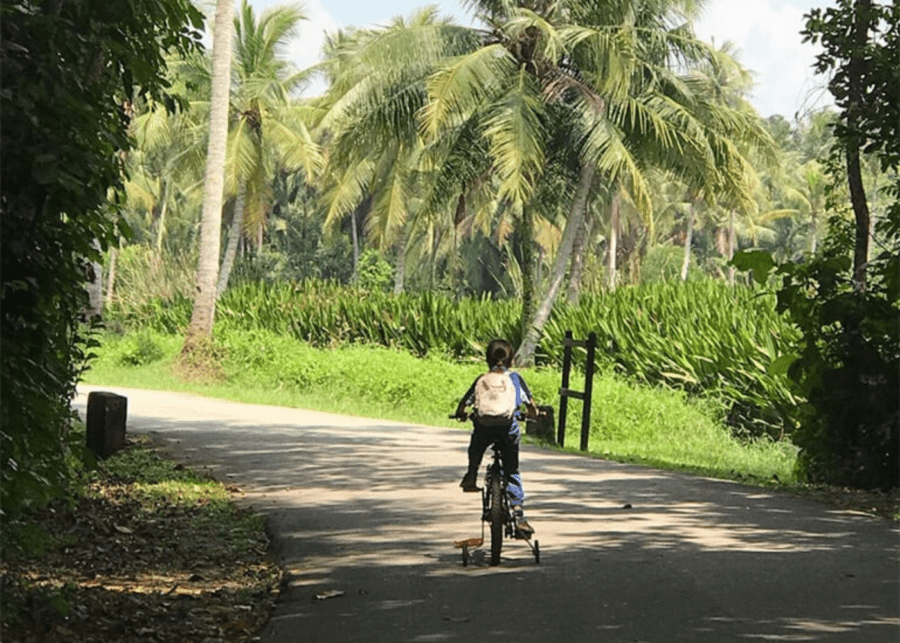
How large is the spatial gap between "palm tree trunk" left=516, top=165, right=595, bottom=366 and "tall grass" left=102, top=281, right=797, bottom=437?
0.36m

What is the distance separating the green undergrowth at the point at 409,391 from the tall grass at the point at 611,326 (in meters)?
0.54

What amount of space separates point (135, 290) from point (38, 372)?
4168 cm

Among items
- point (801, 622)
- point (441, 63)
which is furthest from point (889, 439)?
point (441, 63)

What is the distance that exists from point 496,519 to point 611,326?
877 inches

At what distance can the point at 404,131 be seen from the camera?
112 feet

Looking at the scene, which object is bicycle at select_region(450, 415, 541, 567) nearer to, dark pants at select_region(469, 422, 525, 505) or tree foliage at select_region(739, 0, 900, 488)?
dark pants at select_region(469, 422, 525, 505)

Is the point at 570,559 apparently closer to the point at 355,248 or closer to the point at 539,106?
the point at 539,106

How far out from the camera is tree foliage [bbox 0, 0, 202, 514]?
603 cm

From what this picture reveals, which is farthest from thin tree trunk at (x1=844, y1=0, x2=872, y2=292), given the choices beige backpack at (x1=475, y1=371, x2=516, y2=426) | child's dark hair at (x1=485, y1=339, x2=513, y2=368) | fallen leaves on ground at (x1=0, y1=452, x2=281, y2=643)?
fallen leaves on ground at (x1=0, y1=452, x2=281, y2=643)

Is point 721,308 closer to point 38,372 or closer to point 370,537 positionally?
point 370,537

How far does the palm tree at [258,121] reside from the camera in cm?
4719

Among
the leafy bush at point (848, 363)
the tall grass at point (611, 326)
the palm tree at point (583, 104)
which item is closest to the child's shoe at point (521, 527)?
the leafy bush at point (848, 363)

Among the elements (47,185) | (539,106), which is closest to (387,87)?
(539,106)

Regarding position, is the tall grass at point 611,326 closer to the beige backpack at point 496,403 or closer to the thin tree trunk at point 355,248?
the beige backpack at point 496,403
